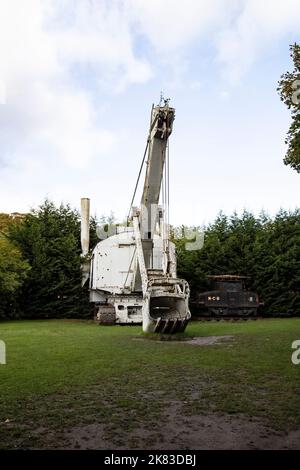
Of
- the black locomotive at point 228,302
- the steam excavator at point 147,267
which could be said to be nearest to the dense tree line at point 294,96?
the steam excavator at point 147,267

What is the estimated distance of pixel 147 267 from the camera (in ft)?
55.5

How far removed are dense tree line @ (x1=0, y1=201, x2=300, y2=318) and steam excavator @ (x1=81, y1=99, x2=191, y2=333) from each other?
1518 millimetres

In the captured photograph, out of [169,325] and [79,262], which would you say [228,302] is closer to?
[79,262]

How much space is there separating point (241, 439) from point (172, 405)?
1.45m

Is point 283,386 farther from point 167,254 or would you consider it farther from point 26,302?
point 26,302

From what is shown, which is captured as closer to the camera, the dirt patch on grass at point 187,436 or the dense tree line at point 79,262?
the dirt patch on grass at point 187,436

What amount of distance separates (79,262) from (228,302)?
7967 millimetres

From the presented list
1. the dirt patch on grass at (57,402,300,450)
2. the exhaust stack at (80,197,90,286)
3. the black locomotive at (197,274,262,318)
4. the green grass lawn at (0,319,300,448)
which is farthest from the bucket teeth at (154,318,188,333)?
the exhaust stack at (80,197,90,286)

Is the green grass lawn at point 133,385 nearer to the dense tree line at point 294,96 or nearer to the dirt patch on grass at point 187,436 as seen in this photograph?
the dirt patch on grass at point 187,436

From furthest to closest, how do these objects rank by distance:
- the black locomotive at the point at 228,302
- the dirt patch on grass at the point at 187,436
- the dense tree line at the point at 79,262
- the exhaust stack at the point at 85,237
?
the dense tree line at the point at 79,262
the exhaust stack at the point at 85,237
the black locomotive at the point at 228,302
the dirt patch on grass at the point at 187,436

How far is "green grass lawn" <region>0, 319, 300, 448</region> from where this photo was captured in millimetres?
5066

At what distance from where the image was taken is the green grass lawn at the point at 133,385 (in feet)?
16.6

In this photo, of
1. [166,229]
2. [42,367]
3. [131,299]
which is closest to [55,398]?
[42,367]

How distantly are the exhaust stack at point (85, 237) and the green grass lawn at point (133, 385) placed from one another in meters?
12.4
